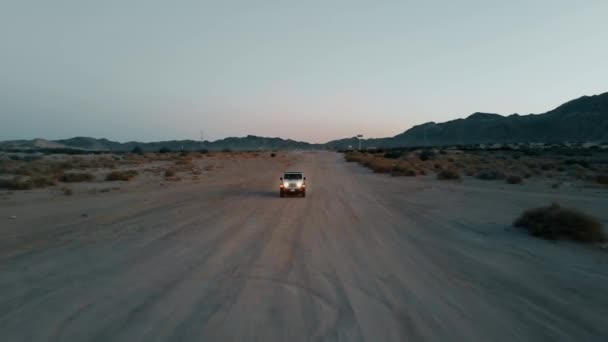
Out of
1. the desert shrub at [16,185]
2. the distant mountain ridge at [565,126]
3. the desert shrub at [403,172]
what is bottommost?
the desert shrub at [403,172]

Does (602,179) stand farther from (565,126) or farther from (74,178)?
(565,126)

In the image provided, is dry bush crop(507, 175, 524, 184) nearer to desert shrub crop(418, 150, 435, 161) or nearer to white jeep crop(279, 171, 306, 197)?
white jeep crop(279, 171, 306, 197)

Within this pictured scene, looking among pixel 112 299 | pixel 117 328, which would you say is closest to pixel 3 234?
pixel 112 299

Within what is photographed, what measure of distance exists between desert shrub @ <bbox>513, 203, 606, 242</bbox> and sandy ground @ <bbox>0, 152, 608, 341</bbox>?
0.52 metres

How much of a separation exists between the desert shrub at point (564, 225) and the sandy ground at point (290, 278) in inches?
20.4

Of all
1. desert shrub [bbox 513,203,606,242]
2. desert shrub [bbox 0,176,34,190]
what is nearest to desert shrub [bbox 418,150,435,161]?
desert shrub [bbox 0,176,34,190]

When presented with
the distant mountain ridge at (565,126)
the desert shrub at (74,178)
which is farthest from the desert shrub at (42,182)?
the distant mountain ridge at (565,126)

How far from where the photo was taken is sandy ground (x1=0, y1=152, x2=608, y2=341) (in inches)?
263

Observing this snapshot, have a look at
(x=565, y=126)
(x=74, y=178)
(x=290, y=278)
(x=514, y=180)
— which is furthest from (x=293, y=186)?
(x=565, y=126)

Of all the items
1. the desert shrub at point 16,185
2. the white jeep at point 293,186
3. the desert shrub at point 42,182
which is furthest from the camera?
the desert shrub at point 42,182

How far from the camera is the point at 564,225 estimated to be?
13641mm

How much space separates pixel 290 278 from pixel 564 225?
30.3ft

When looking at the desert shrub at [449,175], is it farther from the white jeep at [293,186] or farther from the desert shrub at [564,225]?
the desert shrub at [564,225]

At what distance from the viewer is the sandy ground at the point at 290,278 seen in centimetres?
668
